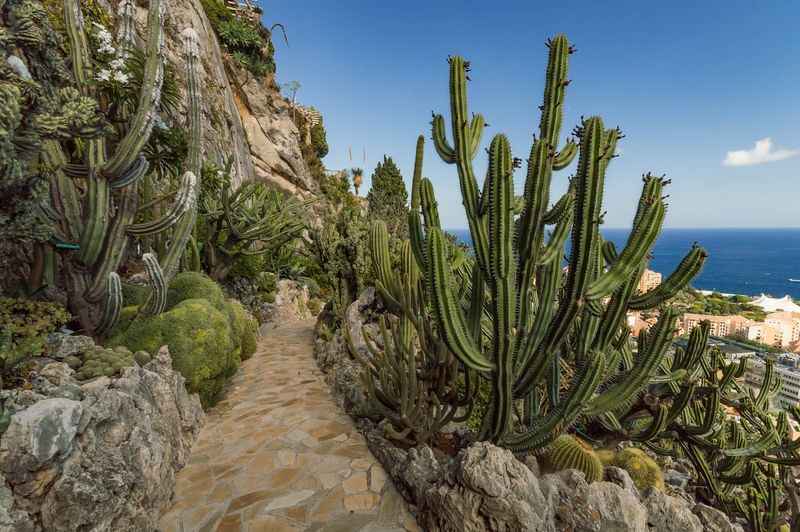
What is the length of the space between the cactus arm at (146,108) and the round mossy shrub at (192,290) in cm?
180

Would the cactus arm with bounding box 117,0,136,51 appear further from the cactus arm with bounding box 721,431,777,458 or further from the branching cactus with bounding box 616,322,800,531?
the cactus arm with bounding box 721,431,777,458

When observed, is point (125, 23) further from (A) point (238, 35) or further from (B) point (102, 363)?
(A) point (238, 35)

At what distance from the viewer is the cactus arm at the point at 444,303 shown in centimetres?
237

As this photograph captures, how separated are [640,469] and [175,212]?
615 cm

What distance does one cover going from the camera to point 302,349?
24.4ft

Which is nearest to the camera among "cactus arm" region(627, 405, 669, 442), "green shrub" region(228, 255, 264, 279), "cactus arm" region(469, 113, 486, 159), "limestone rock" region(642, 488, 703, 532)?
"limestone rock" region(642, 488, 703, 532)

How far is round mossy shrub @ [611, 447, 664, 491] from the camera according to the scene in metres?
3.40

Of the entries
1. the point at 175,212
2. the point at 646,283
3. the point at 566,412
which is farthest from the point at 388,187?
the point at 566,412

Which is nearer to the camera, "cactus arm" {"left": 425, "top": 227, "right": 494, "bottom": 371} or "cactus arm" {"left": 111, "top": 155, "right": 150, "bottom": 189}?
"cactus arm" {"left": 425, "top": 227, "right": 494, "bottom": 371}

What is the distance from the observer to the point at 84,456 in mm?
2197

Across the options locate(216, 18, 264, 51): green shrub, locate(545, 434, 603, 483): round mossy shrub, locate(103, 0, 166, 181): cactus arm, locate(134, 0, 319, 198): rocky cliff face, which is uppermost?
locate(216, 18, 264, 51): green shrub

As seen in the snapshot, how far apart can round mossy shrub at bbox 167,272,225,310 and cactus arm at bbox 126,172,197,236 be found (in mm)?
1143

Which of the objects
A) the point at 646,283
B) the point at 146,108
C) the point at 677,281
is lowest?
the point at 646,283

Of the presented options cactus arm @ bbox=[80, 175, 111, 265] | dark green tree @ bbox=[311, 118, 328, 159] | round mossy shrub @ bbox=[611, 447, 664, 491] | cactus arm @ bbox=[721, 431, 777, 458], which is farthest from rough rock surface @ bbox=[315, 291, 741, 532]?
dark green tree @ bbox=[311, 118, 328, 159]
